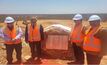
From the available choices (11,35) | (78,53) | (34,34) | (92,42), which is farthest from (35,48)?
(92,42)

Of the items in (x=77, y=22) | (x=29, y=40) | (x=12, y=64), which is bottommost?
(x=12, y=64)

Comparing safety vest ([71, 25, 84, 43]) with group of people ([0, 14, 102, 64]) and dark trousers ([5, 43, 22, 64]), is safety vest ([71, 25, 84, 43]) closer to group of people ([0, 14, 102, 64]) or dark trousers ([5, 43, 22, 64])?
group of people ([0, 14, 102, 64])

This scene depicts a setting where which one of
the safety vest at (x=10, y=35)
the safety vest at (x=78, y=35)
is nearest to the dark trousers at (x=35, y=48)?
the safety vest at (x=10, y=35)

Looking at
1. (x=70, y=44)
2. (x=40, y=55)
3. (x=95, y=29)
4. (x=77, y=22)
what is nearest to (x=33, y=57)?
(x=40, y=55)

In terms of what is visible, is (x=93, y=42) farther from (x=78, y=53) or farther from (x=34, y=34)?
(x=34, y=34)

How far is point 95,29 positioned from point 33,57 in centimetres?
395

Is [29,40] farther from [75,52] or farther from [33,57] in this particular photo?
[75,52]

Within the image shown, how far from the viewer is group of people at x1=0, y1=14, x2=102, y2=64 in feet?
27.9

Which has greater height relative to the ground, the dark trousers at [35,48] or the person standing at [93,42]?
the person standing at [93,42]

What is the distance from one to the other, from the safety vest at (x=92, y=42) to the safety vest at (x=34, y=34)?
3.08 m

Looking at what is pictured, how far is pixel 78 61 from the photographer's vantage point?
35.9ft

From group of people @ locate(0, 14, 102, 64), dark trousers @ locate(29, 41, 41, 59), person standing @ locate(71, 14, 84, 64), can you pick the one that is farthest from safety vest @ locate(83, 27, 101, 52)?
dark trousers @ locate(29, 41, 41, 59)

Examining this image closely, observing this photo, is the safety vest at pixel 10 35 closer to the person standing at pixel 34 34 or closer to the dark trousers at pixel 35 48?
the person standing at pixel 34 34

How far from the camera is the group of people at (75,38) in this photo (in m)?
8.51
